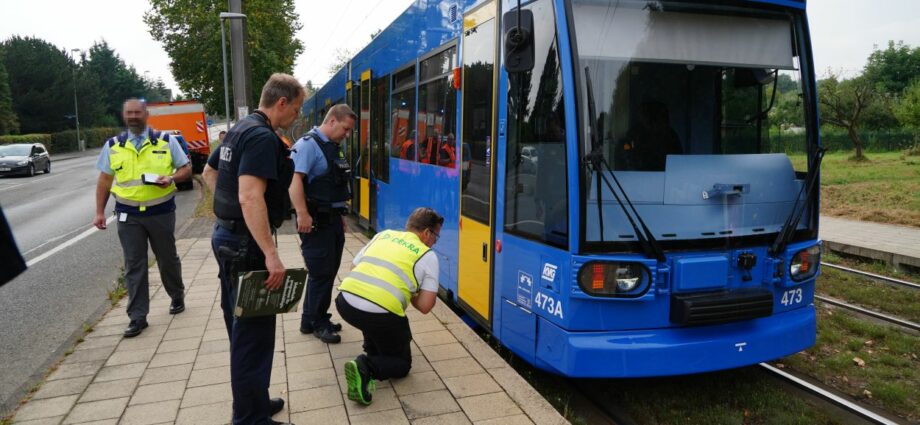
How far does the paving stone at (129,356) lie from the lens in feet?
14.2

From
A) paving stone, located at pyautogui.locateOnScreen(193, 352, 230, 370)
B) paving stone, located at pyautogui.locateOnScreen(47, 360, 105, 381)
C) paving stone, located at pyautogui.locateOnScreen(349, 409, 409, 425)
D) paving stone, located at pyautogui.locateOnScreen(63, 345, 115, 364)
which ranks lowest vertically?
paving stone, located at pyautogui.locateOnScreen(63, 345, 115, 364)

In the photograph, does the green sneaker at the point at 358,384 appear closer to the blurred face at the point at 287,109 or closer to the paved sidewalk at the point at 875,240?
the blurred face at the point at 287,109

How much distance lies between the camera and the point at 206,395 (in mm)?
3729

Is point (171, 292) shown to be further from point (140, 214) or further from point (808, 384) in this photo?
point (808, 384)

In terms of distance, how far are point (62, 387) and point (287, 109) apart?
239 centimetres

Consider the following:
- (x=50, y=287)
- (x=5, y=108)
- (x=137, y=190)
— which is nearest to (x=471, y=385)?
(x=137, y=190)

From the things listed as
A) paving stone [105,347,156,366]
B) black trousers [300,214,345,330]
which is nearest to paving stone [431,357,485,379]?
black trousers [300,214,345,330]

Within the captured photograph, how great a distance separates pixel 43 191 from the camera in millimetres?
20422

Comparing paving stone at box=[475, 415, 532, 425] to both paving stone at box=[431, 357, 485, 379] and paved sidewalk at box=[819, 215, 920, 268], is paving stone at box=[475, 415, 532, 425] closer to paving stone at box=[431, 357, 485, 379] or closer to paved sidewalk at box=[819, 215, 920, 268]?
paving stone at box=[431, 357, 485, 379]

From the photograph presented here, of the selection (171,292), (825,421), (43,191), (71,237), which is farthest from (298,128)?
(825,421)

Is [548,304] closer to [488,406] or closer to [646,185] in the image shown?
[488,406]

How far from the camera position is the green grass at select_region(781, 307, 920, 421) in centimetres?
425

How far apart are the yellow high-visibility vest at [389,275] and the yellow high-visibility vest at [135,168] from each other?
7.65 ft

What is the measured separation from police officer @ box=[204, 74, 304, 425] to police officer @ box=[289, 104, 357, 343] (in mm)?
1249
